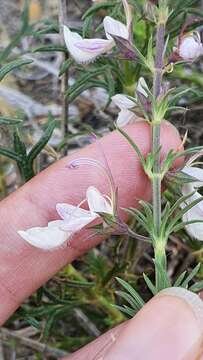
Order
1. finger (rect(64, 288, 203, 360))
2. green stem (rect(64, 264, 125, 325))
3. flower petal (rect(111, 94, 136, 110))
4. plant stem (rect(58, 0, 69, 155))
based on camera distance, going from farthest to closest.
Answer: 1. green stem (rect(64, 264, 125, 325))
2. plant stem (rect(58, 0, 69, 155))
3. flower petal (rect(111, 94, 136, 110))
4. finger (rect(64, 288, 203, 360))

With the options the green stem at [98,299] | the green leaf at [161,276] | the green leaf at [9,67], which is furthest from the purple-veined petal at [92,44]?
the green stem at [98,299]

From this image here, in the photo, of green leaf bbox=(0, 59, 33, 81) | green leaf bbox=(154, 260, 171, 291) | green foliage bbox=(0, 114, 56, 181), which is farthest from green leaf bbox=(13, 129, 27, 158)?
green leaf bbox=(154, 260, 171, 291)

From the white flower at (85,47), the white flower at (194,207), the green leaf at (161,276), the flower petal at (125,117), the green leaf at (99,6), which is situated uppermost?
the green leaf at (99,6)

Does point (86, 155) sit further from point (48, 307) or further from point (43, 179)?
point (48, 307)

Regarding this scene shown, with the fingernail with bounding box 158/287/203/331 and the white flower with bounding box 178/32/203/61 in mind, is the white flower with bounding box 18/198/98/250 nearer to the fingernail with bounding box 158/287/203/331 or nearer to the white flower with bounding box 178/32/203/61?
the fingernail with bounding box 158/287/203/331

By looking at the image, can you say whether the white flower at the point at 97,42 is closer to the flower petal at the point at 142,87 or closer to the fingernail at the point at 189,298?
the flower petal at the point at 142,87

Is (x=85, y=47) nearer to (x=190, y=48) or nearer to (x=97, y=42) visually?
(x=97, y=42)

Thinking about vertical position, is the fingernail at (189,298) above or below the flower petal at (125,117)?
below
